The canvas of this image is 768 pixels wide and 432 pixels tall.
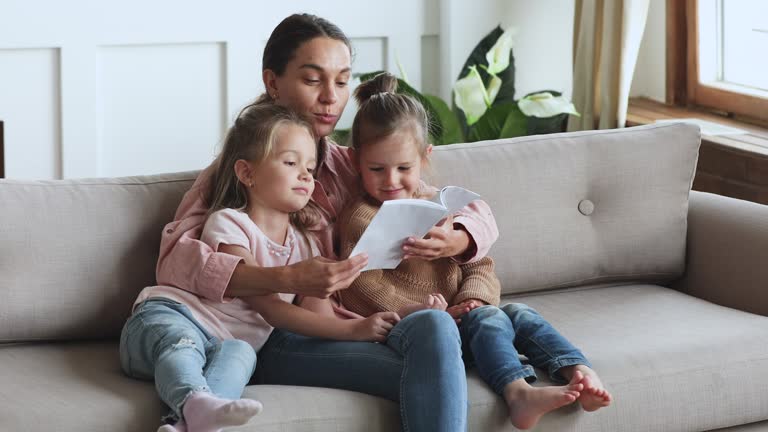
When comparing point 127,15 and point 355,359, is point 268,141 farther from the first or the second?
point 127,15

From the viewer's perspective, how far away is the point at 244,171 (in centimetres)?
204

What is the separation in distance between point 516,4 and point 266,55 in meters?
1.97

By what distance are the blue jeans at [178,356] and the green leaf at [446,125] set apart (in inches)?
69.6

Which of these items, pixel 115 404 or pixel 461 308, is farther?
pixel 461 308

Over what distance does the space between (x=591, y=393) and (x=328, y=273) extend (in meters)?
0.50

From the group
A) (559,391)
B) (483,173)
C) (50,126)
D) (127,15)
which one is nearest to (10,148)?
(50,126)

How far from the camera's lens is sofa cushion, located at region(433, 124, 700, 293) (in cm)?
243

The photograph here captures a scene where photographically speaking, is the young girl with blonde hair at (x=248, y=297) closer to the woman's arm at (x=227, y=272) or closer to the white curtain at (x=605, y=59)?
the woman's arm at (x=227, y=272)

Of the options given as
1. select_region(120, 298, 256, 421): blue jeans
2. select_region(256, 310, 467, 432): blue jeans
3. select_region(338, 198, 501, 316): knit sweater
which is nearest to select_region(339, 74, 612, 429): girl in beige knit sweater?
select_region(338, 198, 501, 316): knit sweater

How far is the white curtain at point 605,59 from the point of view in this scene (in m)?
3.52

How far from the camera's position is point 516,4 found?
160 inches

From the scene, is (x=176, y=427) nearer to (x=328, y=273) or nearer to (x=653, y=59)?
(x=328, y=273)

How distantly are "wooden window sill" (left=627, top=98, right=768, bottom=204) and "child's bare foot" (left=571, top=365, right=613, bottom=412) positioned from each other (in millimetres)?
1324

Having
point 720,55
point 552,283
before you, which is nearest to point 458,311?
point 552,283
